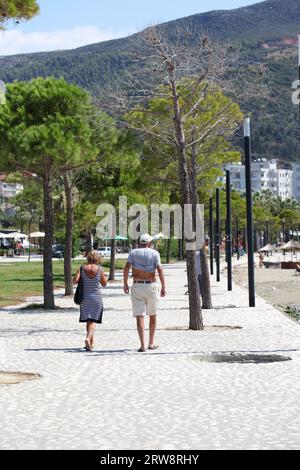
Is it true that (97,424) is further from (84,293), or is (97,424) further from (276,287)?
(276,287)

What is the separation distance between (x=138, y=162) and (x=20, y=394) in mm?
16332

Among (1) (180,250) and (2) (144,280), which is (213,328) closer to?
(2) (144,280)

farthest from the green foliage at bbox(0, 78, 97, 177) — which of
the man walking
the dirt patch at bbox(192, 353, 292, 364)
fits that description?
the dirt patch at bbox(192, 353, 292, 364)

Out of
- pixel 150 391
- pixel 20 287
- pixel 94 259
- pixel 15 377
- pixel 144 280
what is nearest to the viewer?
pixel 150 391

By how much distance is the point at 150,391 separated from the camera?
29.6 feet

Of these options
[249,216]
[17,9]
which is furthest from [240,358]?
[249,216]

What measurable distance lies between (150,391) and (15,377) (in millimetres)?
1919

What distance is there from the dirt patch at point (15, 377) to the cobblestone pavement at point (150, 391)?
0.57 ft

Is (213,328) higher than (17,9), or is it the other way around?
(17,9)

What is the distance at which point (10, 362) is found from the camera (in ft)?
37.4

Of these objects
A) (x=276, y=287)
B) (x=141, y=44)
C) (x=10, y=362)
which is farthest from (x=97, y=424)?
(x=276, y=287)

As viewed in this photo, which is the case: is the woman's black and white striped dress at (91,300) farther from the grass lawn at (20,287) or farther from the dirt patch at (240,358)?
the grass lawn at (20,287)

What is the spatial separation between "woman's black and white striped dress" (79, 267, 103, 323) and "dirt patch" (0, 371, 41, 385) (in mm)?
2626

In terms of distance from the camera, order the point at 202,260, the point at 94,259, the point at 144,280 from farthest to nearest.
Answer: the point at 202,260 → the point at 94,259 → the point at 144,280
